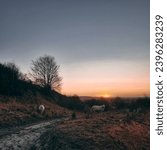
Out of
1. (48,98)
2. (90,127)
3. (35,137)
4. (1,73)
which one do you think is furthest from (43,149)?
(48,98)

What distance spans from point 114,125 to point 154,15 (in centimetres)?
1084

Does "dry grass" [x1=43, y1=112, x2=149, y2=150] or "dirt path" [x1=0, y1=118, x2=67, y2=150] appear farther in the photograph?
"dirt path" [x1=0, y1=118, x2=67, y2=150]

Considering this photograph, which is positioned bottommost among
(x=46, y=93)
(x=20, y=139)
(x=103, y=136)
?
(x=20, y=139)

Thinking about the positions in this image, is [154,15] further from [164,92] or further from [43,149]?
[43,149]

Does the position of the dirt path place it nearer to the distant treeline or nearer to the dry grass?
the dry grass

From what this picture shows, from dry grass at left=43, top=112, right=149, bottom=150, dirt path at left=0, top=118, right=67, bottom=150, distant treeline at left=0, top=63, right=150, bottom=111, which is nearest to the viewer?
dry grass at left=43, top=112, right=149, bottom=150

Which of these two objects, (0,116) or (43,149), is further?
(0,116)

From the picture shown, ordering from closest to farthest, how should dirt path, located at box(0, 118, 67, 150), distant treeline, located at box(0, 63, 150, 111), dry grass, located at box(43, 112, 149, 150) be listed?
1. dry grass, located at box(43, 112, 149, 150)
2. dirt path, located at box(0, 118, 67, 150)
3. distant treeline, located at box(0, 63, 150, 111)

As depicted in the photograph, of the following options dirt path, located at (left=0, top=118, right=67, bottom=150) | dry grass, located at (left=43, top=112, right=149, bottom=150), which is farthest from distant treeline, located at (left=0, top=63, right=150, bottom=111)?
dirt path, located at (left=0, top=118, right=67, bottom=150)

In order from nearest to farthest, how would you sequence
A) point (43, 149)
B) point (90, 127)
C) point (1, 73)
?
point (43, 149)
point (90, 127)
point (1, 73)

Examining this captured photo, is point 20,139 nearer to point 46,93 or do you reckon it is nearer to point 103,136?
point 103,136

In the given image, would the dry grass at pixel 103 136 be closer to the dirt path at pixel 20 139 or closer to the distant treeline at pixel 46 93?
the dirt path at pixel 20 139

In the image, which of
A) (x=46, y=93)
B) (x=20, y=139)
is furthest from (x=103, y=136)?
(x=46, y=93)

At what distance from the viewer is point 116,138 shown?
16.4 m
